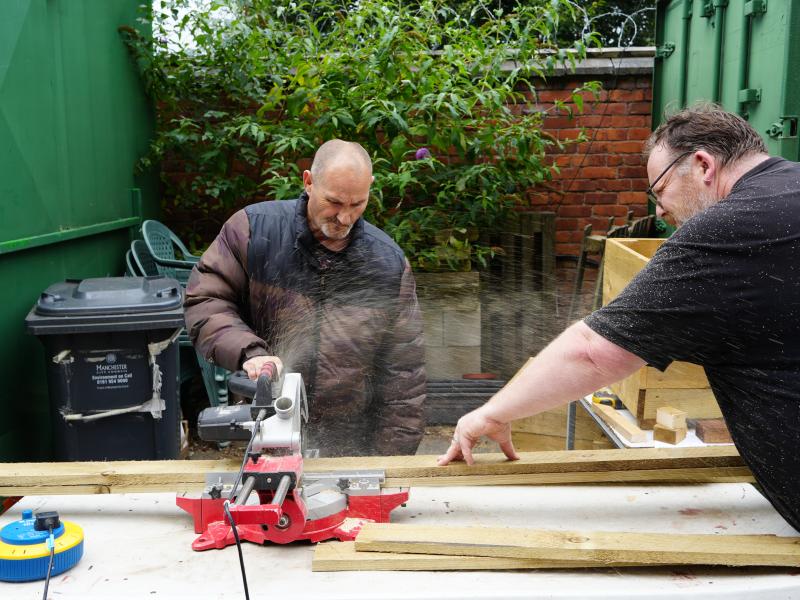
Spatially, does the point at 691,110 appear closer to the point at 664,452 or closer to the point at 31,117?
the point at 664,452

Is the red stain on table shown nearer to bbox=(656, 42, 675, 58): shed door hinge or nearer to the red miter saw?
the red miter saw

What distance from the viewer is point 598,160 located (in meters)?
6.85

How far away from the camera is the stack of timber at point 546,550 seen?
178 cm

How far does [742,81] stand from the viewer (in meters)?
4.20

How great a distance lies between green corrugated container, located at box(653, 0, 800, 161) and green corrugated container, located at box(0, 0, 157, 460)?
3525mm

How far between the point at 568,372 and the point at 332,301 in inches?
59.7

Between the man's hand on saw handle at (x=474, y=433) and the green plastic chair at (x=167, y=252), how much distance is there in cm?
366

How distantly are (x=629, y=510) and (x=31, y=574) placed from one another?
1.54 meters

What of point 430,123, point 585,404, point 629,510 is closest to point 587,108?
point 430,123

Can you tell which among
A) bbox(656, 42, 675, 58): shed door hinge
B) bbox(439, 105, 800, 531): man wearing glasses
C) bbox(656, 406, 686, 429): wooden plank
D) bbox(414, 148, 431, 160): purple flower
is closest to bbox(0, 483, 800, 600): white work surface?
bbox(439, 105, 800, 531): man wearing glasses

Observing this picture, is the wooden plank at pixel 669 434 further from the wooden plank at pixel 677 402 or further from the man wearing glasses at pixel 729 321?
the man wearing glasses at pixel 729 321

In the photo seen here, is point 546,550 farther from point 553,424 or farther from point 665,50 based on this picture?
point 665,50

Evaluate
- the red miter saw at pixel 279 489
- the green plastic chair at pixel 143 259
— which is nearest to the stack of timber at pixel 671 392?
the red miter saw at pixel 279 489

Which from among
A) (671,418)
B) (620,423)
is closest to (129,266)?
(620,423)
